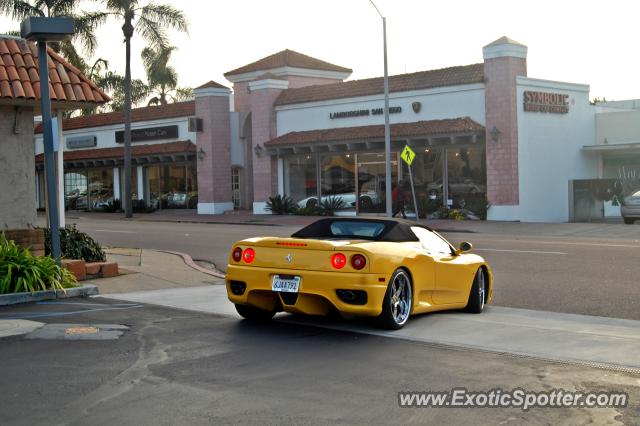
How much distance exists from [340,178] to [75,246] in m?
24.1

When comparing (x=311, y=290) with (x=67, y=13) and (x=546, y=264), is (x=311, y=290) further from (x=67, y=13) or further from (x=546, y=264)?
(x=67, y=13)

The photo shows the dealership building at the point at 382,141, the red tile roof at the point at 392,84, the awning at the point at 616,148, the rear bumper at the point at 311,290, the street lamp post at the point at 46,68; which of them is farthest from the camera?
the awning at the point at 616,148

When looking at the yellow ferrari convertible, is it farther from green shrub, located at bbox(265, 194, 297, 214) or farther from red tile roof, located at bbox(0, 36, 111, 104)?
green shrub, located at bbox(265, 194, 297, 214)

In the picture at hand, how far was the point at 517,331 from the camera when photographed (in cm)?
895

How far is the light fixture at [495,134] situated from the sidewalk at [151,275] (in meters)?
16.9

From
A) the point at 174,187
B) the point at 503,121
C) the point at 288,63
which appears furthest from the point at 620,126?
the point at 174,187

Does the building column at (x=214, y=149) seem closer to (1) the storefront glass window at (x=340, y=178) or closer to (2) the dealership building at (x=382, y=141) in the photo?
(2) the dealership building at (x=382, y=141)

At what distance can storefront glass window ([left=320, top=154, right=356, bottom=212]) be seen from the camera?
122 feet

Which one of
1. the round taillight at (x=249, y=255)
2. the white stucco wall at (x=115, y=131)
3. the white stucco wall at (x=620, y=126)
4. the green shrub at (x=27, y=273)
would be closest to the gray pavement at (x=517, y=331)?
the round taillight at (x=249, y=255)

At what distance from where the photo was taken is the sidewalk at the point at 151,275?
13.1 meters

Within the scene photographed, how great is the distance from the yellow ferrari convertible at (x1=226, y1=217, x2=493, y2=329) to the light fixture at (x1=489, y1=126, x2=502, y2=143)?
72.3 feet

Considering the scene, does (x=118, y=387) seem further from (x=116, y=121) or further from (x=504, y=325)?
(x=116, y=121)

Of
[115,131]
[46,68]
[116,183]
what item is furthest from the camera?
[115,131]

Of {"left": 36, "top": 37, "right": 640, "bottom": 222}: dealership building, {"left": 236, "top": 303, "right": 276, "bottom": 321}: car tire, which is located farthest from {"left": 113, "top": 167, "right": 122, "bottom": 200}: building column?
{"left": 236, "top": 303, "right": 276, "bottom": 321}: car tire
